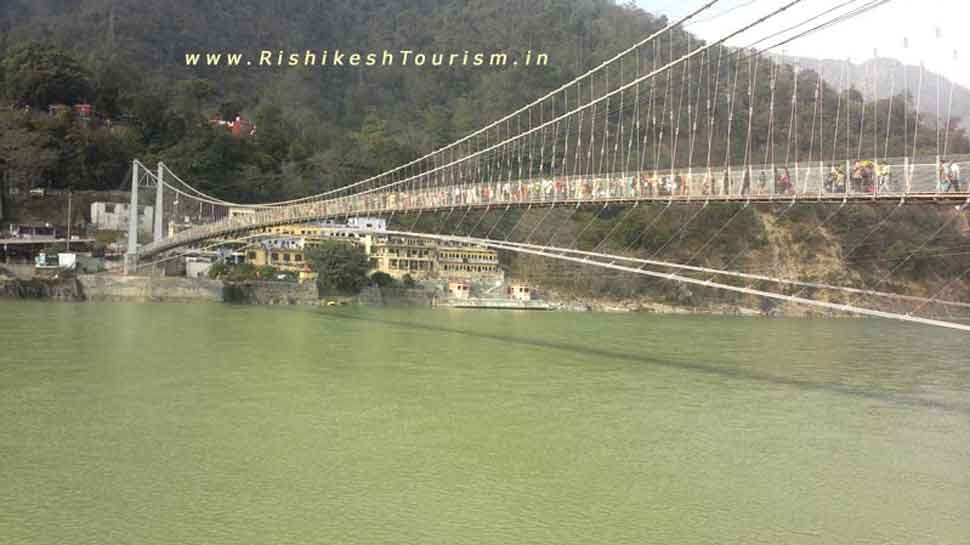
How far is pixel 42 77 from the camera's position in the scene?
42406 mm

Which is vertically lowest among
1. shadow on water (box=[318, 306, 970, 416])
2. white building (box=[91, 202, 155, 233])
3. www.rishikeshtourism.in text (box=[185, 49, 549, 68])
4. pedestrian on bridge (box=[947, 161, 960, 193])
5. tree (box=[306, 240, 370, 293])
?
shadow on water (box=[318, 306, 970, 416])

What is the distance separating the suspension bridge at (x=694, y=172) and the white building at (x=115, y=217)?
85 cm

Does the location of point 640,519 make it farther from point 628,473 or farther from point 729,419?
point 729,419

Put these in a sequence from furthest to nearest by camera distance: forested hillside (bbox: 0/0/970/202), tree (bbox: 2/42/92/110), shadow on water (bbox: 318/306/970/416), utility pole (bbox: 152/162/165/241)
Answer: tree (bbox: 2/42/92/110), forested hillside (bbox: 0/0/970/202), utility pole (bbox: 152/162/165/241), shadow on water (bbox: 318/306/970/416)

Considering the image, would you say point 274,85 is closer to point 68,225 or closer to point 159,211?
point 68,225

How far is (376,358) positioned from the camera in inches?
580

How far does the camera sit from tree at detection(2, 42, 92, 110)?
42281 mm

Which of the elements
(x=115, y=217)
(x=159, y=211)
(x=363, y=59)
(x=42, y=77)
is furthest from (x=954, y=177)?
(x=363, y=59)

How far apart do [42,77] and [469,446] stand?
135ft

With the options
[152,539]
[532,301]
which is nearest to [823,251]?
[532,301]

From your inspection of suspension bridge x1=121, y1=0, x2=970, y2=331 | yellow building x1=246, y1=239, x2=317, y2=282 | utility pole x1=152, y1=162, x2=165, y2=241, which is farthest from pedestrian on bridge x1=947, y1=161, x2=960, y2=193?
utility pole x1=152, y1=162, x2=165, y2=241

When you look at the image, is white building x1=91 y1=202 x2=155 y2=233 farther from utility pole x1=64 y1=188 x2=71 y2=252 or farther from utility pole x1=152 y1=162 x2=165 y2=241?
utility pole x1=152 y1=162 x2=165 y2=241

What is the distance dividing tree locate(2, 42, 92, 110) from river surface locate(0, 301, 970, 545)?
1215 inches

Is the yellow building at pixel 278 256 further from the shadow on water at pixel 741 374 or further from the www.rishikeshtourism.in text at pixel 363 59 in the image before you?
the www.rishikeshtourism.in text at pixel 363 59
